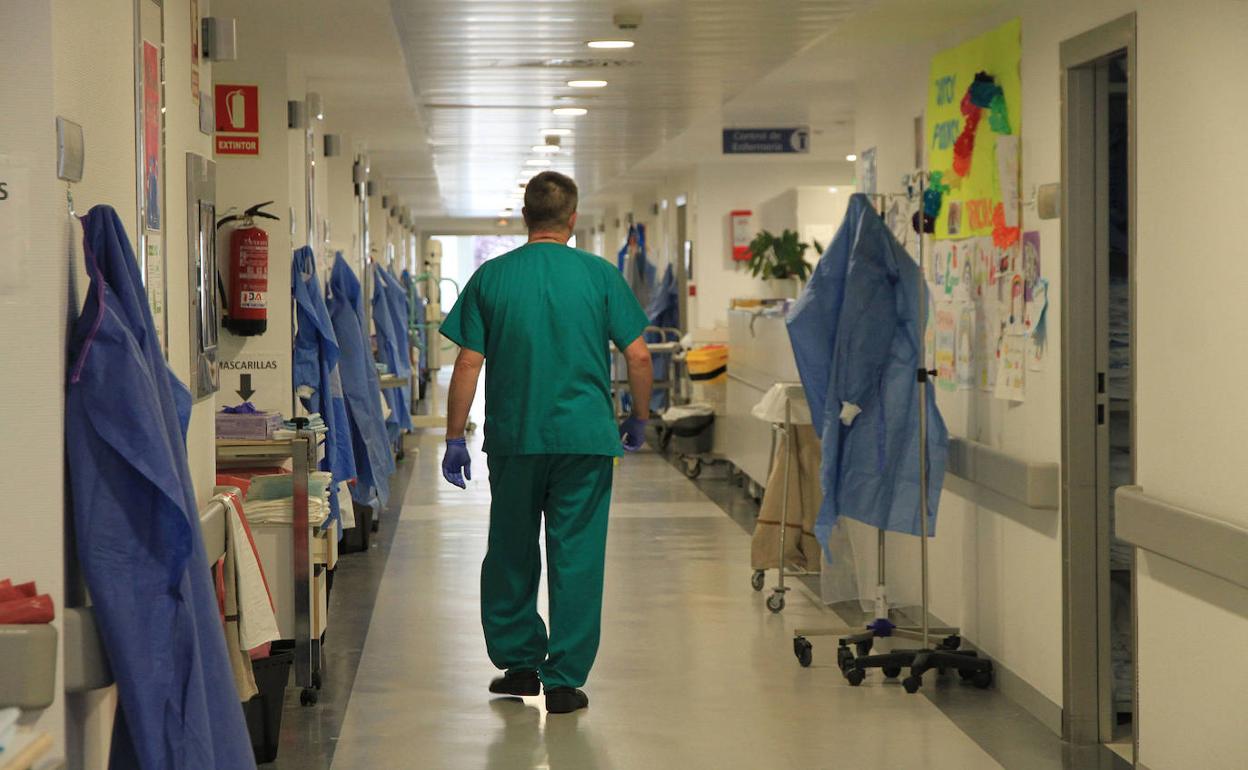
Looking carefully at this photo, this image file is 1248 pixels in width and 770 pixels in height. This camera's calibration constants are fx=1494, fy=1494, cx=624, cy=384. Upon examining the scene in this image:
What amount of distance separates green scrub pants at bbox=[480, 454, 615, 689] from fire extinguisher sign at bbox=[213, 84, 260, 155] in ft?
7.17

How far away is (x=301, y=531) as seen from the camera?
465cm

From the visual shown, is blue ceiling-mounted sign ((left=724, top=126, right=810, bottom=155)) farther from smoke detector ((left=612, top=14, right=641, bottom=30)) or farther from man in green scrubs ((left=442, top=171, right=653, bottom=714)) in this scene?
man in green scrubs ((left=442, top=171, right=653, bottom=714))

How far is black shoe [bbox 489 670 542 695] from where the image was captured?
4.94 m

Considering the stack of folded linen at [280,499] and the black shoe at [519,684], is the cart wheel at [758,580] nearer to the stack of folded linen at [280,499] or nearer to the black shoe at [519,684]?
the black shoe at [519,684]

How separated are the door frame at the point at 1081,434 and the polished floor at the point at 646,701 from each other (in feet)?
0.68

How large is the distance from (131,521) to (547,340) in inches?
92.4

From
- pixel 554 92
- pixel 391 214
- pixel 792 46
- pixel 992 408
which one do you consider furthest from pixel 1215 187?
pixel 391 214

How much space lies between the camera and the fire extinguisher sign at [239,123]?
20.4 ft

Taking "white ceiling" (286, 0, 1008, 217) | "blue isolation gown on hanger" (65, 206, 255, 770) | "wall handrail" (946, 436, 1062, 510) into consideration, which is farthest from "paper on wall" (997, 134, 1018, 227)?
"blue isolation gown on hanger" (65, 206, 255, 770)

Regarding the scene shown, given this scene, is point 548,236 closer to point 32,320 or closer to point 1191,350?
point 1191,350

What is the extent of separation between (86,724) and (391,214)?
1561cm

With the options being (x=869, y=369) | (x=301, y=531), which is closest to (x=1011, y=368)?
(x=869, y=369)

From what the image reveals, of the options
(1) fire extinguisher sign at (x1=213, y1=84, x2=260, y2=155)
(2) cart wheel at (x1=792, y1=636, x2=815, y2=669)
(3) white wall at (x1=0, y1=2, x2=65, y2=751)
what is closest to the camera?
(3) white wall at (x1=0, y1=2, x2=65, y2=751)

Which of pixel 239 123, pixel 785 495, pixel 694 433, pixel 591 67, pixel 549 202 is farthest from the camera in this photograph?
pixel 694 433
